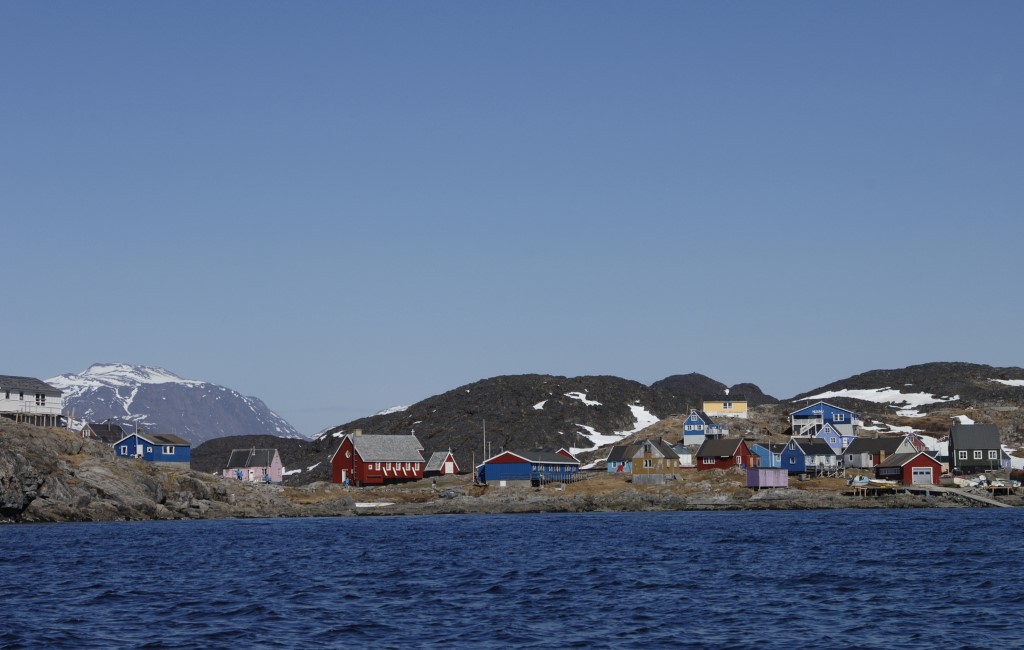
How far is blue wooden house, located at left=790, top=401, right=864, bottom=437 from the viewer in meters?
151

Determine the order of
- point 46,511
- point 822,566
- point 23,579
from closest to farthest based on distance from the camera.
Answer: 1. point 23,579
2. point 822,566
3. point 46,511

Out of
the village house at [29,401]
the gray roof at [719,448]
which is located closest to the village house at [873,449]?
the gray roof at [719,448]

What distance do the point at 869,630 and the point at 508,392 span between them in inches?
6301

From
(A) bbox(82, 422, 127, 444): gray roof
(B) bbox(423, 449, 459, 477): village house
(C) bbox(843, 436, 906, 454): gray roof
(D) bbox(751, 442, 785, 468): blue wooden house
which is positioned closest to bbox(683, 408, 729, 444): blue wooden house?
(D) bbox(751, 442, 785, 468): blue wooden house

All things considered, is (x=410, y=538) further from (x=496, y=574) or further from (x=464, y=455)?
(x=464, y=455)

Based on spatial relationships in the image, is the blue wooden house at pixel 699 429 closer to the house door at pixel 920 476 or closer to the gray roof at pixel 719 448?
the gray roof at pixel 719 448

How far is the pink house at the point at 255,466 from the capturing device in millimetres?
152375

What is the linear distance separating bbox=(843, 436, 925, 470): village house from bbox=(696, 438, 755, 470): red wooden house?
48.2 ft

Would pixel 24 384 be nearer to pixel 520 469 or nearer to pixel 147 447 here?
pixel 147 447

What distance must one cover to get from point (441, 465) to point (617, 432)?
3802 centimetres

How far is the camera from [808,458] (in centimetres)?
13462

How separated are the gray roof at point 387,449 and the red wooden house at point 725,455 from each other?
119 feet

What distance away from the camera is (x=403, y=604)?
130 feet

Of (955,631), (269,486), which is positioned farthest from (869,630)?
(269,486)
